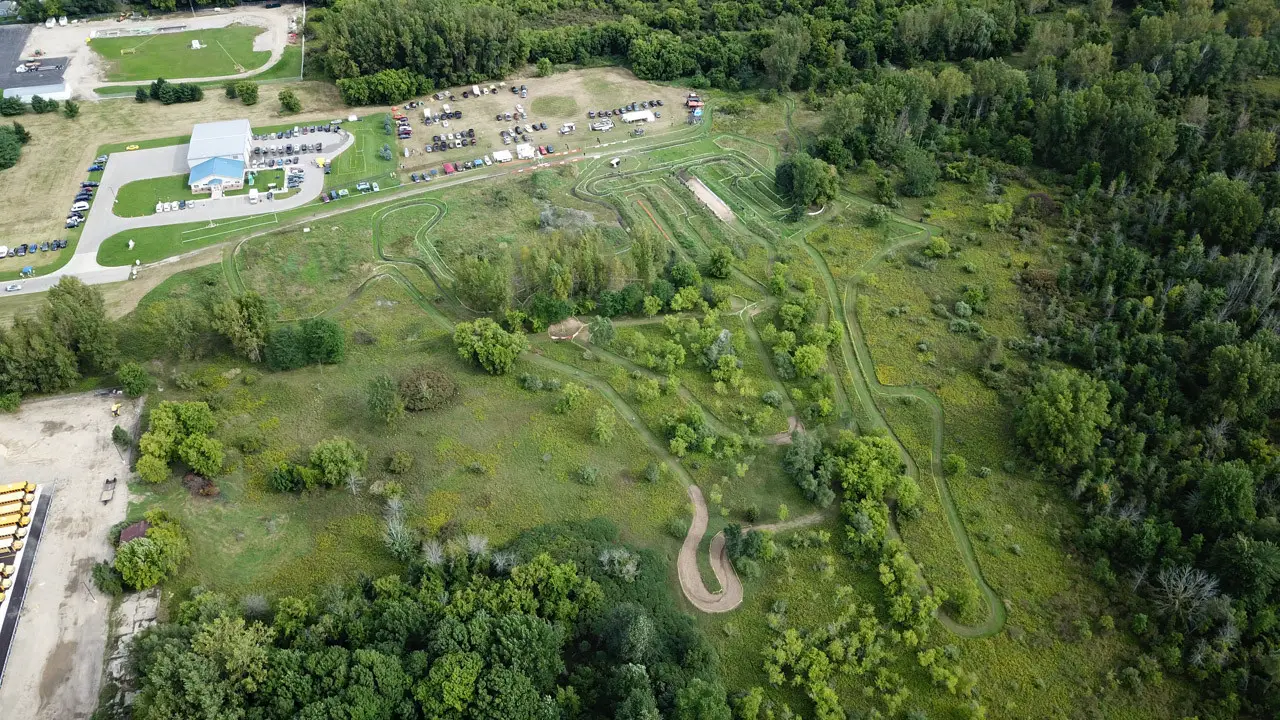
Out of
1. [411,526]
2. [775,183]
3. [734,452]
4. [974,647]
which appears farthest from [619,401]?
[775,183]

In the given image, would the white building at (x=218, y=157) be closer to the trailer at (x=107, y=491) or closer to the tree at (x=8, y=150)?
the tree at (x=8, y=150)

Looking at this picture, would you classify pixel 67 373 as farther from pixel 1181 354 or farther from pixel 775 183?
pixel 1181 354

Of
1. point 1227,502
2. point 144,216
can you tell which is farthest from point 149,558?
point 1227,502

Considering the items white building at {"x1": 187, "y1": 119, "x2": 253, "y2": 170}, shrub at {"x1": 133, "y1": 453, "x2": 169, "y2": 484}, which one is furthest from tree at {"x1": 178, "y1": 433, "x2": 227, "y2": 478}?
white building at {"x1": 187, "y1": 119, "x2": 253, "y2": 170}

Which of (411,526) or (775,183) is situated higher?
(775,183)

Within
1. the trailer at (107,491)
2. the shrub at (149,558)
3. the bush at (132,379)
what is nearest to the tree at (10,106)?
the bush at (132,379)

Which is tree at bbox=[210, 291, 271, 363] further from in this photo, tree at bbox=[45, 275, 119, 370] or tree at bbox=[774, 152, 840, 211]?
tree at bbox=[774, 152, 840, 211]

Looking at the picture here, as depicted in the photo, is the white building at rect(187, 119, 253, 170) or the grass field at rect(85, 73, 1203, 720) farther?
the white building at rect(187, 119, 253, 170)
